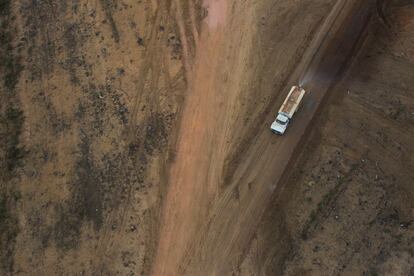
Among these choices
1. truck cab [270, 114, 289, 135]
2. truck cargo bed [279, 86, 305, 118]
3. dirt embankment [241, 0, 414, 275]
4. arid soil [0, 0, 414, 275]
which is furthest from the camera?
truck cargo bed [279, 86, 305, 118]

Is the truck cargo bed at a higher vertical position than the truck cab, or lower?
higher

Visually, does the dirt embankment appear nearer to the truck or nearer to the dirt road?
the dirt road

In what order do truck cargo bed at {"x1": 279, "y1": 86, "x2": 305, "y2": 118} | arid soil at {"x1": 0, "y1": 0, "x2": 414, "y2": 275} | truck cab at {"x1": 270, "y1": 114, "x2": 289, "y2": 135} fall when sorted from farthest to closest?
1. truck cargo bed at {"x1": 279, "y1": 86, "x2": 305, "y2": 118}
2. truck cab at {"x1": 270, "y1": 114, "x2": 289, "y2": 135}
3. arid soil at {"x1": 0, "y1": 0, "x2": 414, "y2": 275}

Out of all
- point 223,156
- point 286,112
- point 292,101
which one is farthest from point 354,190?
point 223,156

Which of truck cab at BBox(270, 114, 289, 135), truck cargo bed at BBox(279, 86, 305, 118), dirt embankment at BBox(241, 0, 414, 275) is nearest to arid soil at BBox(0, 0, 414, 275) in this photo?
dirt embankment at BBox(241, 0, 414, 275)

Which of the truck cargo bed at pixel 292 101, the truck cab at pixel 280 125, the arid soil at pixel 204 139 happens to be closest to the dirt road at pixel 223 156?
the arid soil at pixel 204 139

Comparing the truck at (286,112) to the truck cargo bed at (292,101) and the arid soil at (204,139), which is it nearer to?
the truck cargo bed at (292,101)

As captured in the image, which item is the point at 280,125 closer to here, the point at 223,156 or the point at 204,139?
the point at 223,156
